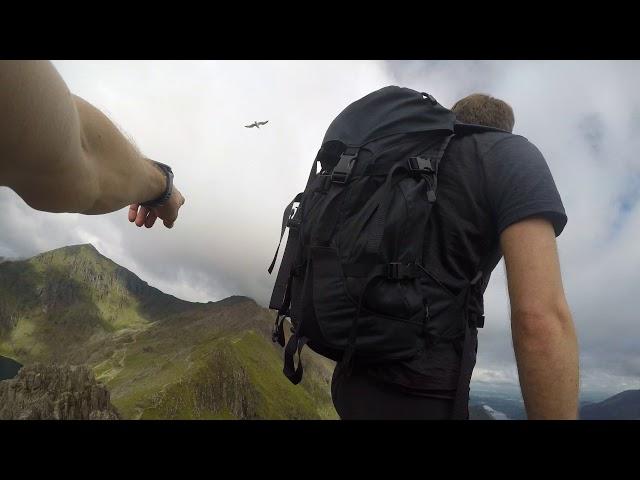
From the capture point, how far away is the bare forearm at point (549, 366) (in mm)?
2336

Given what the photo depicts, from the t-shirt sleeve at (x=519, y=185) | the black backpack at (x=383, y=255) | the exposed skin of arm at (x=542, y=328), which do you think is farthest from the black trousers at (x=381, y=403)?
the t-shirt sleeve at (x=519, y=185)

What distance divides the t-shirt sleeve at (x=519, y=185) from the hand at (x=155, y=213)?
2.26 m

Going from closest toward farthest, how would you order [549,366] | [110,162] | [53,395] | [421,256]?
1. [110,162]
2. [549,366]
3. [421,256]
4. [53,395]

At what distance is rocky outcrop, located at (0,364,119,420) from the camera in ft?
321

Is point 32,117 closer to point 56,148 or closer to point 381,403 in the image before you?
point 56,148

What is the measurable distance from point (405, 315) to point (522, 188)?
1185mm

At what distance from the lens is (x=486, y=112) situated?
156 inches

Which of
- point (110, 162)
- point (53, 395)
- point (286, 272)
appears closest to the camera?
point (110, 162)

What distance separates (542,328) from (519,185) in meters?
0.97

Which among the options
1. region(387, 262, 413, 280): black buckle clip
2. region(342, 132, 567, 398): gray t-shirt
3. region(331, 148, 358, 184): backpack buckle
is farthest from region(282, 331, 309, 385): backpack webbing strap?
region(331, 148, 358, 184): backpack buckle

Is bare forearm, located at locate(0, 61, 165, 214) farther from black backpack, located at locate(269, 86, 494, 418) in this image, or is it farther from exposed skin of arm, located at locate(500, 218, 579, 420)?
exposed skin of arm, located at locate(500, 218, 579, 420)

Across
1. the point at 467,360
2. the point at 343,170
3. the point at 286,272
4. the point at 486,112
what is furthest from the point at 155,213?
the point at 486,112

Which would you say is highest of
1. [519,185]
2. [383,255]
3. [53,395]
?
[519,185]
